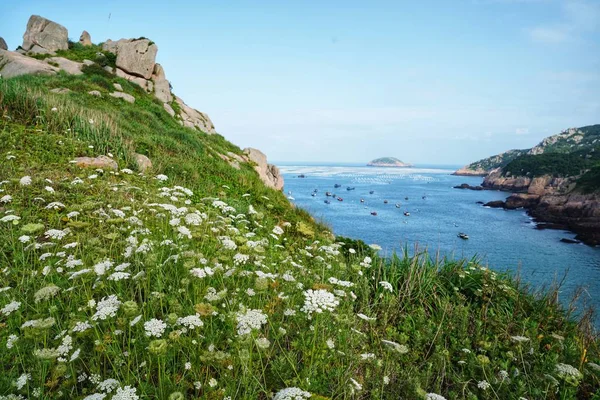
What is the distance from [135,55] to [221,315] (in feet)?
98.7

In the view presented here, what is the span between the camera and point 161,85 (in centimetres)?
2880

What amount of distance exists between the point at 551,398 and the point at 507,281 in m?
3.49

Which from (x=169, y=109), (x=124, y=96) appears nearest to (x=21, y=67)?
(x=124, y=96)

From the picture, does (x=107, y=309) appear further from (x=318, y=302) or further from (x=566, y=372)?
(x=566, y=372)

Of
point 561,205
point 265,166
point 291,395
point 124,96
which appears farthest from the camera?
point 561,205

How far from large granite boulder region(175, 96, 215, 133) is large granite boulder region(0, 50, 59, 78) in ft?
30.2

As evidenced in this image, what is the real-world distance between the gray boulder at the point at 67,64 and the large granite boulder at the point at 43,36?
240 centimetres

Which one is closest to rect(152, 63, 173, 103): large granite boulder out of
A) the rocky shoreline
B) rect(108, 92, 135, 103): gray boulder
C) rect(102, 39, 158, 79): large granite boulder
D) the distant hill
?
rect(102, 39, 158, 79): large granite boulder

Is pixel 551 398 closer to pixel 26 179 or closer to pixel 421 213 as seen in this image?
pixel 26 179

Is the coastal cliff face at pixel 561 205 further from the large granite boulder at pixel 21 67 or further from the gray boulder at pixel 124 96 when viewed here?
the large granite boulder at pixel 21 67

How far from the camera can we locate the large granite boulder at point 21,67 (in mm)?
21000

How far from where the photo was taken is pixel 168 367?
3168 mm

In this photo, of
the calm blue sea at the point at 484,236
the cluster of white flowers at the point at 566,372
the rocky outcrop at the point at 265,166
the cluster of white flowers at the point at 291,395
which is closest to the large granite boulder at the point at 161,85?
the rocky outcrop at the point at 265,166

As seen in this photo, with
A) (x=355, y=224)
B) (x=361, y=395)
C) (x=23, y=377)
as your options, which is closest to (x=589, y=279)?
(x=355, y=224)
